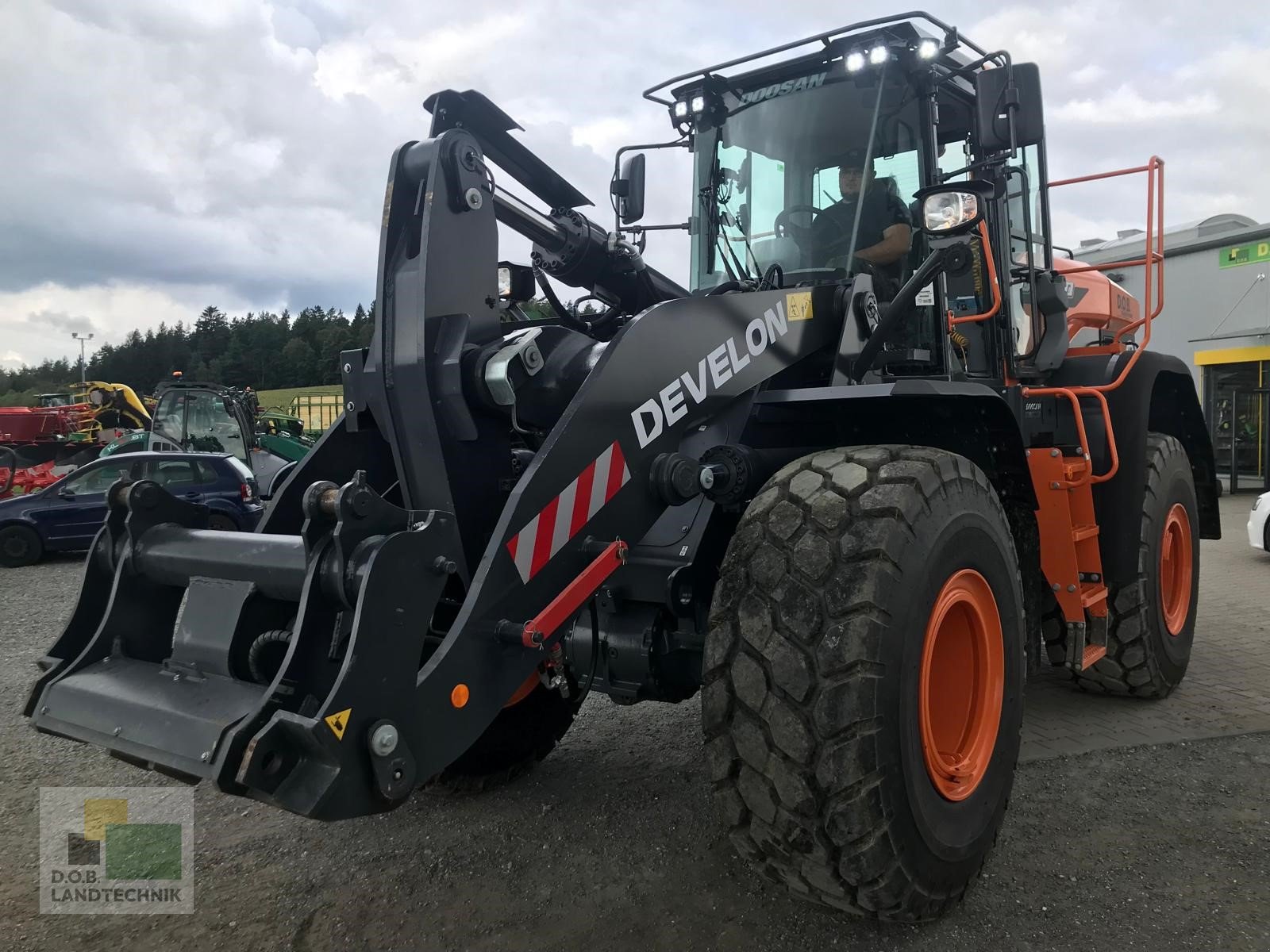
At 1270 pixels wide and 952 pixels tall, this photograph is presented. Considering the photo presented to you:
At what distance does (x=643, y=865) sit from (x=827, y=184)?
9.03 ft

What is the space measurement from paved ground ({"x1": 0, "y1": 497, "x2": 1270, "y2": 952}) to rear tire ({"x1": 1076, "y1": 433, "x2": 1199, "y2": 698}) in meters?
0.28

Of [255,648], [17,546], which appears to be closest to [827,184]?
[255,648]

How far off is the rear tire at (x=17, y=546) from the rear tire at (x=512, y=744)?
10.4 m

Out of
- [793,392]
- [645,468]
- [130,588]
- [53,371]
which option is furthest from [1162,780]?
[53,371]

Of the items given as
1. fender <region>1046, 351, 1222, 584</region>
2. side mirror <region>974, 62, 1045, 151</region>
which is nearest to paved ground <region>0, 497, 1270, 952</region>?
fender <region>1046, 351, 1222, 584</region>

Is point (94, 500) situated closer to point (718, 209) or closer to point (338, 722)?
point (718, 209)

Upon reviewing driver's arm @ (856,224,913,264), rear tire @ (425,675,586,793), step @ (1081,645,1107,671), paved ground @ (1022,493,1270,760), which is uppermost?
driver's arm @ (856,224,913,264)

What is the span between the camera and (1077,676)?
512 cm

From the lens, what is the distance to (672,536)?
3.08 m

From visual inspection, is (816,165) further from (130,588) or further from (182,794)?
(182,794)

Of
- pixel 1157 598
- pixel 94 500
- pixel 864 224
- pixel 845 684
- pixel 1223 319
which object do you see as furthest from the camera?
pixel 1223 319

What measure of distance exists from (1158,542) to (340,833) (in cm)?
420

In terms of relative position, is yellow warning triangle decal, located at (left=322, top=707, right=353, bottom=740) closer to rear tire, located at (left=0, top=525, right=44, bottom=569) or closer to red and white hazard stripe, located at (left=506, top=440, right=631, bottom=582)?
red and white hazard stripe, located at (left=506, top=440, right=631, bottom=582)

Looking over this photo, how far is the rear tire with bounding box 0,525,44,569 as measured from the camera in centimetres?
1166
